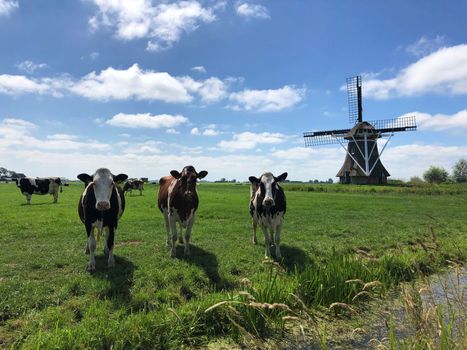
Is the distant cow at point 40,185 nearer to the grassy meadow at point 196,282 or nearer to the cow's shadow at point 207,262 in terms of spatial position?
the grassy meadow at point 196,282

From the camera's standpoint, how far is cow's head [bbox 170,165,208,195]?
9.51 metres

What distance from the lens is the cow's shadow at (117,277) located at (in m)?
6.22

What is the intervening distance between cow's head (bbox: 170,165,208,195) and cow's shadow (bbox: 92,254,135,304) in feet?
7.96

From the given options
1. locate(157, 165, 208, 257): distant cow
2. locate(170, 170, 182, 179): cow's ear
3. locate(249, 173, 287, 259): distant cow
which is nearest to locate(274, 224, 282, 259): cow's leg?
locate(249, 173, 287, 259): distant cow

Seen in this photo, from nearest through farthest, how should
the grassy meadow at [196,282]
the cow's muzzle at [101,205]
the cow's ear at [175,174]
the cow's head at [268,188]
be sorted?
the grassy meadow at [196,282], the cow's muzzle at [101,205], the cow's head at [268,188], the cow's ear at [175,174]

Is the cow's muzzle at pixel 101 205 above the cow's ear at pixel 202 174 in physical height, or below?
below

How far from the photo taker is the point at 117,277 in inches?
288

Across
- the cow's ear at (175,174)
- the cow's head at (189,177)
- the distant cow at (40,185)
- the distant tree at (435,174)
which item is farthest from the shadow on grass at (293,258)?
the distant tree at (435,174)

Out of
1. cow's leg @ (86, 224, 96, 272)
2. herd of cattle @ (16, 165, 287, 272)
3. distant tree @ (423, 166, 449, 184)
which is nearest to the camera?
cow's leg @ (86, 224, 96, 272)

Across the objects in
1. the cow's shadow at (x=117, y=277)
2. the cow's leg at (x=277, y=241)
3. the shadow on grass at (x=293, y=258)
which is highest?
the cow's leg at (x=277, y=241)

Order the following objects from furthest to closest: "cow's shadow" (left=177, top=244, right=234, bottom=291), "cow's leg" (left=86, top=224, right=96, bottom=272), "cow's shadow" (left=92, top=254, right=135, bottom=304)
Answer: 1. "cow's leg" (left=86, top=224, right=96, bottom=272)
2. "cow's shadow" (left=177, top=244, right=234, bottom=291)
3. "cow's shadow" (left=92, top=254, right=135, bottom=304)

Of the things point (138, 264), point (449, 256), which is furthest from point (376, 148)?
point (138, 264)

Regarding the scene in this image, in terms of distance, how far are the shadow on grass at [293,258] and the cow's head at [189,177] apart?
3125 millimetres

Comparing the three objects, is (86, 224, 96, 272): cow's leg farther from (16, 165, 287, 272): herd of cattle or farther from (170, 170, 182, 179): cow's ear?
(170, 170, 182, 179): cow's ear
